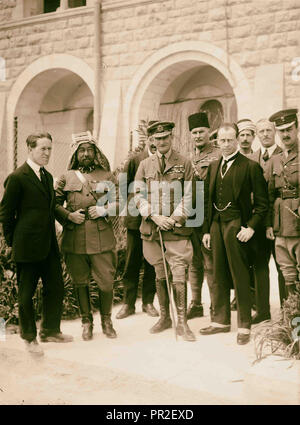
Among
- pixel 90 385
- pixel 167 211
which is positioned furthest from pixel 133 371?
pixel 167 211

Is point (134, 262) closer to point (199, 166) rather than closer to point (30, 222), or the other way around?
point (199, 166)

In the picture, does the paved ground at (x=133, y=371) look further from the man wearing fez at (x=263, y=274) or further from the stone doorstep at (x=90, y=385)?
the man wearing fez at (x=263, y=274)

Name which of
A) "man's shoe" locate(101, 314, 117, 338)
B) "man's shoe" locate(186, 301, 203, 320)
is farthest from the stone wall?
"man's shoe" locate(101, 314, 117, 338)

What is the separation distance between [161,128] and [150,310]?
193 centimetres

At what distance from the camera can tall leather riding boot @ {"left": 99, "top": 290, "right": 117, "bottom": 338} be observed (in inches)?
193

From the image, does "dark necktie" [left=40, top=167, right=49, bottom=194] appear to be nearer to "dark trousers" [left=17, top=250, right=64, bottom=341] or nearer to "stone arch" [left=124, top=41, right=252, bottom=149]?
"dark trousers" [left=17, top=250, right=64, bottom=341]

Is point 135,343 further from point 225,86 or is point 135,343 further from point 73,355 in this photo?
point 225,86

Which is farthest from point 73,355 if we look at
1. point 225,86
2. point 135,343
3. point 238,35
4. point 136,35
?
point 225,86

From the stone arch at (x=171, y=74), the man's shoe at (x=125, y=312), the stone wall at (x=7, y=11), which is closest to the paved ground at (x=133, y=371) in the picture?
the man's shoe at (x=125, y=312)

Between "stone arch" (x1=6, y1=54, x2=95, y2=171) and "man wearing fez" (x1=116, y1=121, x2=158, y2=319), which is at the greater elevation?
"stone arch" (x1=6, y1=54, x2=95, y2=171)

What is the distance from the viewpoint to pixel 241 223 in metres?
4.85

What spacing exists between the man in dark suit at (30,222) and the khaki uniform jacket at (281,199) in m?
1.91

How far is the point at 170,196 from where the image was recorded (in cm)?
496
